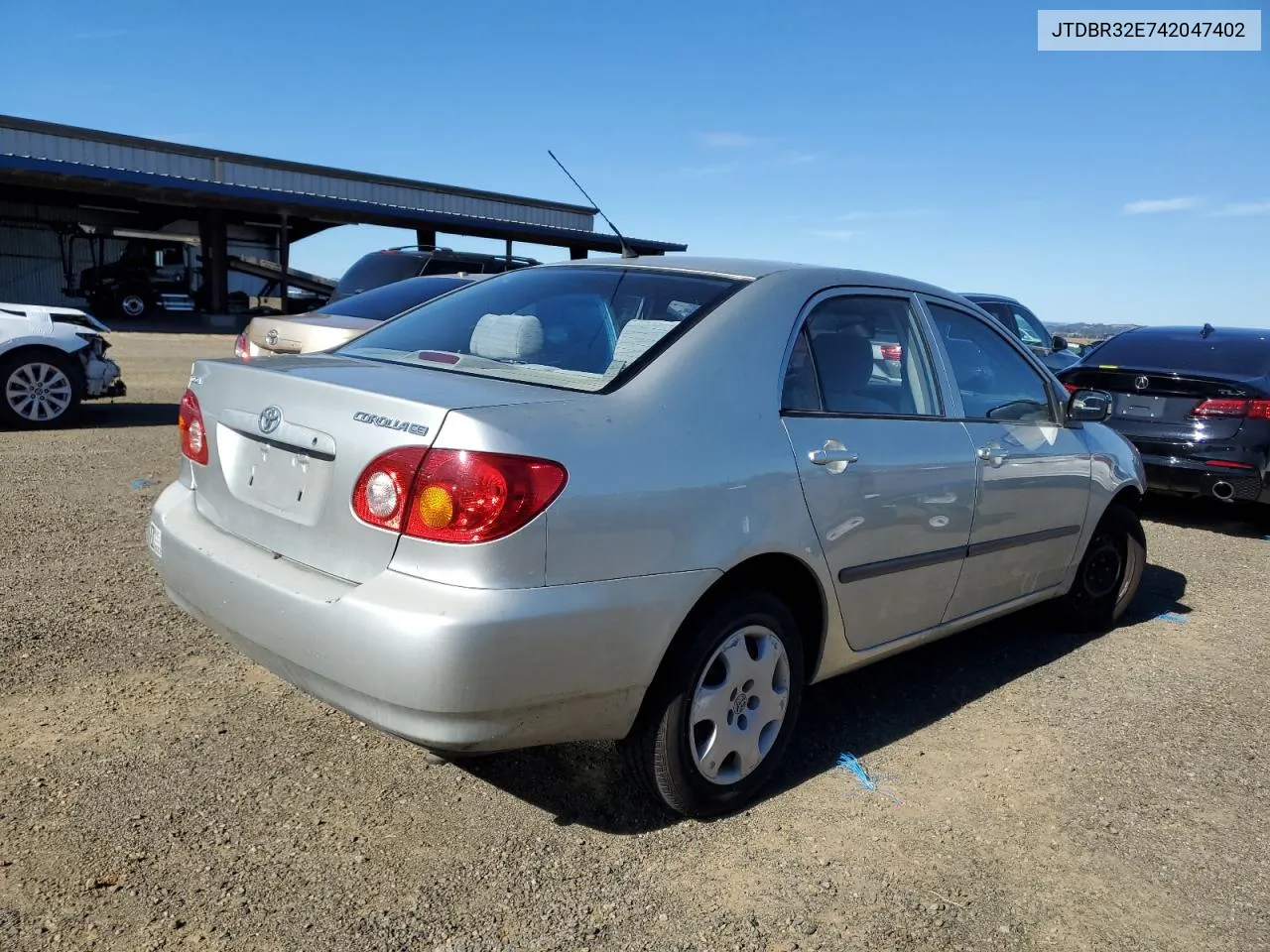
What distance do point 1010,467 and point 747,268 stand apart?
1.36m

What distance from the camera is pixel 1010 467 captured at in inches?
156

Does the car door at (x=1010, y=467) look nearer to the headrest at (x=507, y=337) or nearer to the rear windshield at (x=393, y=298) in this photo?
the headrest at (x=507, y=337)

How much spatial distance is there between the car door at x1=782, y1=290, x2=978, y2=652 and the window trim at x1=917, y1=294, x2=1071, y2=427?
0.08 meters

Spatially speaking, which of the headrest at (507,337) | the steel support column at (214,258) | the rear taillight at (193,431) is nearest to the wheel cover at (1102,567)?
the headrest at (507,337)

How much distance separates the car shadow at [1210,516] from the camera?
7.91 meters

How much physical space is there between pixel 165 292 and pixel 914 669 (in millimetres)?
28480

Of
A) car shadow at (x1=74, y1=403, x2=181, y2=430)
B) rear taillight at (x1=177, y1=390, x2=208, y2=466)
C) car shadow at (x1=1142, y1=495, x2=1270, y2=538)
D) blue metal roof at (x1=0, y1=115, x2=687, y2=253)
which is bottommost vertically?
car shadow at (x1=1142, y1=495, x2=1270, y2=538)

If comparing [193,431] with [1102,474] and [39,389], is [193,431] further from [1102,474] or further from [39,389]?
[39,389]

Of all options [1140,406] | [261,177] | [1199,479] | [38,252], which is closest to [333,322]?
[1140,406]

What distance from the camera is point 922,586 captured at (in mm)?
3574

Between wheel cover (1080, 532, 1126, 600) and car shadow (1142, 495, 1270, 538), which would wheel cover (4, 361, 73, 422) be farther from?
car shadow (1142, 495, 1270, 538)

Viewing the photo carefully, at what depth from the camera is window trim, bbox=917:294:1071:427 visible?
384 cm

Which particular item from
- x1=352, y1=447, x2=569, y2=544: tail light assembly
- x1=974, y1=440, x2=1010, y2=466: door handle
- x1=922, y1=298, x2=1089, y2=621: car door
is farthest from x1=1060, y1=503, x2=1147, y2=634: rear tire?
x1=352, y1=447, x2=569, y2=544: tail light assembly

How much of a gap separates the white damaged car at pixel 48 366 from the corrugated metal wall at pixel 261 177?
64.9 feet
